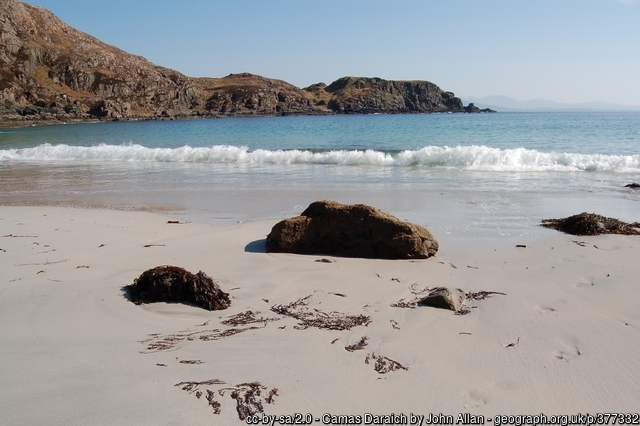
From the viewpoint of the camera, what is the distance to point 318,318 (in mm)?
3979

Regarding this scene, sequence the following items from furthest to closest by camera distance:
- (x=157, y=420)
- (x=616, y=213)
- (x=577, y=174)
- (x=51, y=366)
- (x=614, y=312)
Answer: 1. (x=577, y=174)
2. (x=616, y=213)
3. (x=614, y=312)
4. (x=51, y=366)
5. (x=157, y=420)

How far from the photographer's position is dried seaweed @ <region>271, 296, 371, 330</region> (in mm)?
3824

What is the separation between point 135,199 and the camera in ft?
34.6

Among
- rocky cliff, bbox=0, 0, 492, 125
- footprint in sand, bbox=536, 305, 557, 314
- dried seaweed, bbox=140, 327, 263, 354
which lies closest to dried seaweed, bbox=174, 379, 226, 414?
dried seaweed, bbox=140, 327, 263, 354

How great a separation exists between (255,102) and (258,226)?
93623mm

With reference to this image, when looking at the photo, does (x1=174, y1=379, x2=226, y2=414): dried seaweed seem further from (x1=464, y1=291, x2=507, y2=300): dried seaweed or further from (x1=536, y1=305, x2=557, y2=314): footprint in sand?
(x1=536, y1=305, x2=557, y2=314): footprint in sand

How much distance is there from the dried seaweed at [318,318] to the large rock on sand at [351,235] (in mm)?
1766

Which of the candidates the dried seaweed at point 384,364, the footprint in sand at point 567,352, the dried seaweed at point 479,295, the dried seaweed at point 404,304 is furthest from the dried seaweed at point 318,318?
the footprint in sand at point 567,352

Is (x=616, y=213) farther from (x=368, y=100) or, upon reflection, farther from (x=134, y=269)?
(x=368, y=100)

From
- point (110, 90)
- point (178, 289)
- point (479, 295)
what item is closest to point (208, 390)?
point (178, 289)

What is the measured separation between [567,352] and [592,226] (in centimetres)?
426

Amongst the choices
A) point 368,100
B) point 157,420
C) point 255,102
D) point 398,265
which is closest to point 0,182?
point 398,265

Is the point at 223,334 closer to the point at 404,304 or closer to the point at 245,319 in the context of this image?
the point at 245,319

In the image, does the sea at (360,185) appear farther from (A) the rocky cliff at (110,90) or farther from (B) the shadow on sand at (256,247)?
(A) the rocky cliff at (110,90)
